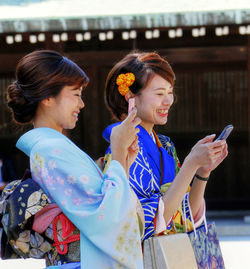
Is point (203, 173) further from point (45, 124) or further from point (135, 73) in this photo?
point (45, 124)

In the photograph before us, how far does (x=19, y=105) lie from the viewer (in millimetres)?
2236

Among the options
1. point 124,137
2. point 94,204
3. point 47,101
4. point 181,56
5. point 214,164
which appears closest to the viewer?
point 94,204

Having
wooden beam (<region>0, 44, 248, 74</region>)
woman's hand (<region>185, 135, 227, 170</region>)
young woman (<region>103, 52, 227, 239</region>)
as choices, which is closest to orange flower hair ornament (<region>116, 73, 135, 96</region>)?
young woman (<region>103, 52, 227, 239</region>)

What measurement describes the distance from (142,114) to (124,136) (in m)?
0.64

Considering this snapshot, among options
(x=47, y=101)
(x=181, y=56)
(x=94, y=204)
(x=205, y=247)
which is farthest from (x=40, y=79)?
(x=181, y=56)

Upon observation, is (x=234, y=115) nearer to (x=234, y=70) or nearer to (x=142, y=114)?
(x=234, y=70)

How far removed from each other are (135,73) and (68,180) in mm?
860

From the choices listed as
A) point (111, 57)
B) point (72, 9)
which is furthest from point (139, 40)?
point (72, 9)

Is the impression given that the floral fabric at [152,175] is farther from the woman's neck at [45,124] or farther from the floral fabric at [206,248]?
the woman's neck at [45,124]

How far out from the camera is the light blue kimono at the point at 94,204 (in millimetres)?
1956

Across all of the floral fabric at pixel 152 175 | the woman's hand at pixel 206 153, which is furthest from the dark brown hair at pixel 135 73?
the woman's hand at pixel 206 153

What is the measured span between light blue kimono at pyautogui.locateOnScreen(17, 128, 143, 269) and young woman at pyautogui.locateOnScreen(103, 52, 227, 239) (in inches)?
18.2

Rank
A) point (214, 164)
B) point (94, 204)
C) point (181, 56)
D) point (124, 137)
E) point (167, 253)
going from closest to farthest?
point (94, 204) < point (124, 137) < point (167, 253) < point (214, 164) < point (181, 56)

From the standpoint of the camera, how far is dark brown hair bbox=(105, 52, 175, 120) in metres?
2.71
